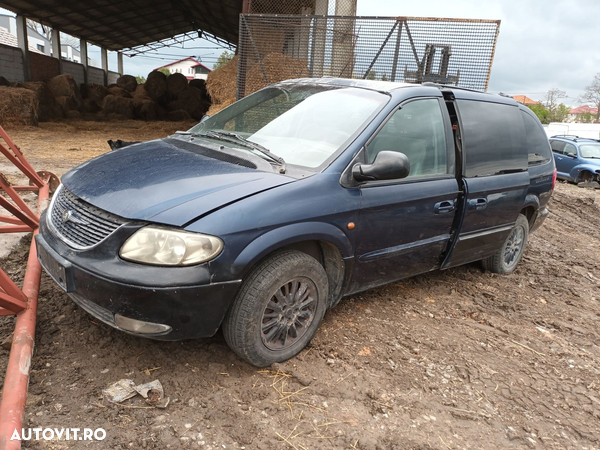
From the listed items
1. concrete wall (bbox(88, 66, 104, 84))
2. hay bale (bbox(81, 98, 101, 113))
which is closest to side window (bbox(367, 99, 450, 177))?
hay bale (bbox(81, 98, 101, 113))

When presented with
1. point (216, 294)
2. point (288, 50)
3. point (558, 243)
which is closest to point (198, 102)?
point (288, 50)

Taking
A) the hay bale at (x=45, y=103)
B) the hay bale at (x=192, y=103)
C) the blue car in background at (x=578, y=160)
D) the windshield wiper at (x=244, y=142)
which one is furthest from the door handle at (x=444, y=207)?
the hay bale at (x=192, y=103)

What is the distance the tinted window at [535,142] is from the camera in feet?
15.3

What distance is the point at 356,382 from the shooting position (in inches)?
111

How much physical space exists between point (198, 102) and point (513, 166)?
17.3 meters

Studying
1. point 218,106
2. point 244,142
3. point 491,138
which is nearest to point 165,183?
point 244,142

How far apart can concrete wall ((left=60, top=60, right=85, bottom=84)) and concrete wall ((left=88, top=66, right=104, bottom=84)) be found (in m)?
1.20

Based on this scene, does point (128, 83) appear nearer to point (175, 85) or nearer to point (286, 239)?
point (175, 85)

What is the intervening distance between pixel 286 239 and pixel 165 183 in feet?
2.46

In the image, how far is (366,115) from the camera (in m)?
3.25

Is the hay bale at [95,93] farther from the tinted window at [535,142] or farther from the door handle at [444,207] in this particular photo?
the door handle at [444,207]

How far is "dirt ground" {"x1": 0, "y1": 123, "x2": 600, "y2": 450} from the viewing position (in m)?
2.32

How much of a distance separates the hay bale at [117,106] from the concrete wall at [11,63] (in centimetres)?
432

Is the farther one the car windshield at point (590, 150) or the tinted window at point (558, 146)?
the tinted window at point (558, 146)
